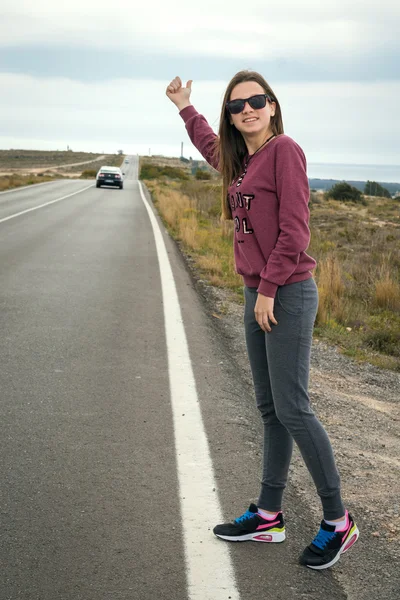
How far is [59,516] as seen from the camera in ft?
10.6

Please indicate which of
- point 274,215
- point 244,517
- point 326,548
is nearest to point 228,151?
point 274,215

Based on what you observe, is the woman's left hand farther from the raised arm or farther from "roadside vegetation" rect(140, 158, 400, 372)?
"roadside vegetation" rect(140, 158, 400, 372)

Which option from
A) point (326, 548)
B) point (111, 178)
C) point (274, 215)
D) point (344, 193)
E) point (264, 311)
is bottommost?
point (326, 548)

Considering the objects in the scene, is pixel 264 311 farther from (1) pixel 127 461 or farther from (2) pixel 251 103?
(1) pixel 127 461

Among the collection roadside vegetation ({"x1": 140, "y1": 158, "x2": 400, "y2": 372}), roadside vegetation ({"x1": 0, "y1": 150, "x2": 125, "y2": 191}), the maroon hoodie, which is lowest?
roadside vegetation ({"x1": 140, "y1": 158, "x2": 400, "y2": 372})

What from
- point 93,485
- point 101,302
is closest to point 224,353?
point 101,302

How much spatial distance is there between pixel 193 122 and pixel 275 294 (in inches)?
51.0

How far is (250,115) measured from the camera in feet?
9.72

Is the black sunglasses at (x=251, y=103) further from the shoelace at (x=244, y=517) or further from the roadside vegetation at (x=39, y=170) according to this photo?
the roadside vegetation at (x=39, y=170)

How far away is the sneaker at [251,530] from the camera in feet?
10.3

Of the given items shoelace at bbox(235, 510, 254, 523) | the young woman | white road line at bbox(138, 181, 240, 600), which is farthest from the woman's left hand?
white road line at bbox(138, 181, 240, 600)

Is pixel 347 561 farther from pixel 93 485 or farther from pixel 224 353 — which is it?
pixel 224 353

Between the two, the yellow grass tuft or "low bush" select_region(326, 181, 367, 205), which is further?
"low bush" select_region(326, 181, 367, 205)

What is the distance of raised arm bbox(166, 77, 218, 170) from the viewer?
355cm
